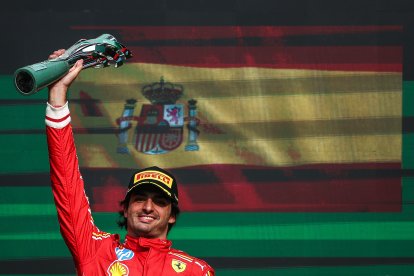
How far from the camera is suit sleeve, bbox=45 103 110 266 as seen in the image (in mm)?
2375

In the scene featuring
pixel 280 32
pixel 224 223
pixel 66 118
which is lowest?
pixel 66 118

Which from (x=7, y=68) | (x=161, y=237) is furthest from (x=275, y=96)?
(x=161, y=237)

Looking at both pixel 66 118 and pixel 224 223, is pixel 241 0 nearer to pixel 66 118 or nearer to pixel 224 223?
pixel 224 223

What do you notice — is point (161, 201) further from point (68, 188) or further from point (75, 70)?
point (75, 70)

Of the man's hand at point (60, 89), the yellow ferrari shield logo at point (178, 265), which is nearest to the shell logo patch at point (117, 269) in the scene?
the yellow ferrari shield logo at point (178, 265)

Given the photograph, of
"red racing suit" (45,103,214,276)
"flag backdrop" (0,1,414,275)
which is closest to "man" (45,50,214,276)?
"red racing suit" (45,103,214,276)

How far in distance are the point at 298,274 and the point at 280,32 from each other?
3.11 feet

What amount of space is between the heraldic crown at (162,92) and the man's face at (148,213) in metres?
1.21

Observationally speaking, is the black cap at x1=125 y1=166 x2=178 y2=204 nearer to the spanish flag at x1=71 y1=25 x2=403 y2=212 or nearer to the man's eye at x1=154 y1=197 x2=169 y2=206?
the man's eye at x1=154 y1=197 x2=169 y2=206

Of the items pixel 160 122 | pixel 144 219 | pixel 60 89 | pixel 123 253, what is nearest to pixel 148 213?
pixel 144 219

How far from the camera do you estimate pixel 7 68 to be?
3.72 meters

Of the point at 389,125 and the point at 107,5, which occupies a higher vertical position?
the point at 107,5

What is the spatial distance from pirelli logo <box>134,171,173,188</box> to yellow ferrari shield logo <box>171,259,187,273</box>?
21cm

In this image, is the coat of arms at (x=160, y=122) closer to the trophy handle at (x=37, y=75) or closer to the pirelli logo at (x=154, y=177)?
the pirelli logo at (x=154, y=177)
